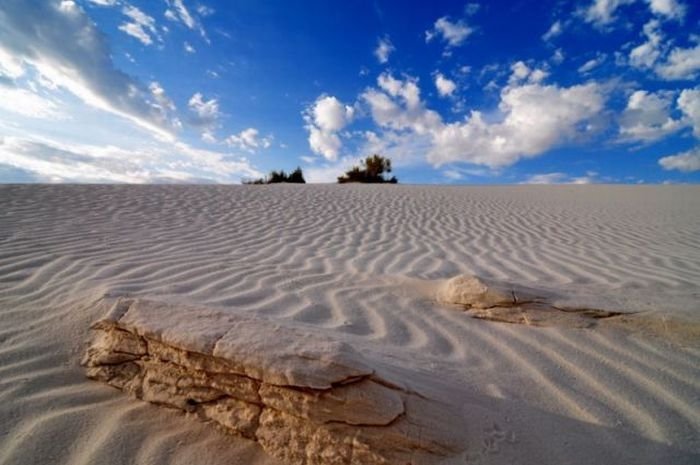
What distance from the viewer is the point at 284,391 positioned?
4.90 feet

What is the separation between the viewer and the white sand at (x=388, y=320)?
153cm

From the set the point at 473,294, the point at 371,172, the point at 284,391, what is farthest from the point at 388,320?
the point at 371,172

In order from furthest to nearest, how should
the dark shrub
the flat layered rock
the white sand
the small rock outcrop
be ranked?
the dark shrub → the small rock outcrop → the white sand → the flat layered rock

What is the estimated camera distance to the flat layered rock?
1.40m

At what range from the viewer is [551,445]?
1474 mm

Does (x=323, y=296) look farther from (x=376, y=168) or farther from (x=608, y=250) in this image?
(x=376, y=168)

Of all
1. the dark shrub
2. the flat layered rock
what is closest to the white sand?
the flat layered rock

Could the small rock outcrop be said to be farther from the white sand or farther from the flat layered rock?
the flat layered rock

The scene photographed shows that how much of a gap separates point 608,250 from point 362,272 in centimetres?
386

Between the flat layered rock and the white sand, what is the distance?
0.09 m

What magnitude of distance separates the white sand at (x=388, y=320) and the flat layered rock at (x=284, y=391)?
0.29ft

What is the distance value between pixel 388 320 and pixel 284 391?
4.38ft

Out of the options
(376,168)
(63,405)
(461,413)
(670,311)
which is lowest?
(63,405)

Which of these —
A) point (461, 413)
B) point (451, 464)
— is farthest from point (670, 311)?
point (451, 464)
